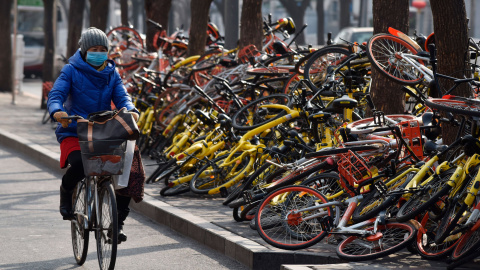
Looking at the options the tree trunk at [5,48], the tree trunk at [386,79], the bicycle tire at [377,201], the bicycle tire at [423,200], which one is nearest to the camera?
the bicycle tire at [423,200]

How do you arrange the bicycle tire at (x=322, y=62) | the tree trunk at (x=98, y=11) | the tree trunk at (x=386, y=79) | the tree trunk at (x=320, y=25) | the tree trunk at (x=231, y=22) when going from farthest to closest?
the tree trunk at (x=320, y=25), the tree trunk at (x=98, y=11), the tree trunk at (x=231, y=22), the bicycle tire at (x=322, y=62), the tree trunk at (x=386, y=79)

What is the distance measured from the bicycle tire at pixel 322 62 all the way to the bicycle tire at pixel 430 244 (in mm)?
3510

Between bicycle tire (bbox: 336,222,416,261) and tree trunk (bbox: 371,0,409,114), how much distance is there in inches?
114

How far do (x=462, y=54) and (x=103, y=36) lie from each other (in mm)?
2724

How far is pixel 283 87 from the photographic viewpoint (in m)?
9.71

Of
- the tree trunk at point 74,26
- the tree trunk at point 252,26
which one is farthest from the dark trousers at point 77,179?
the tree trunk at point 74,26

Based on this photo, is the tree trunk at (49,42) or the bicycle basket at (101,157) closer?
the bicycle basket at (101,157)

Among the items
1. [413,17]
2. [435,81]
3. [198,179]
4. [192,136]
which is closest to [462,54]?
[435,81]

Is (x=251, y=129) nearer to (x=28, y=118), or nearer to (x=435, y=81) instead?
(x=435, y=81)

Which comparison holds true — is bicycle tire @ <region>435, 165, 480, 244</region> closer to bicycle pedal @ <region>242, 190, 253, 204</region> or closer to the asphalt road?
the asphalt road

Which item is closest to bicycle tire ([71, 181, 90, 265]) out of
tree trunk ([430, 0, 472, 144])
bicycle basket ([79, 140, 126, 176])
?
bicycle basket ([79, 140, 126, 176])

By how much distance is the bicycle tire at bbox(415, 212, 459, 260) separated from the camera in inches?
223

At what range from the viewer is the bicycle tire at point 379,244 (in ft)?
18.6

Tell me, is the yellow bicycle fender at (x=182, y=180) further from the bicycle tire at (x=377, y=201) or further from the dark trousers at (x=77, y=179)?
the bicycle tire at (x=377, y=201)
